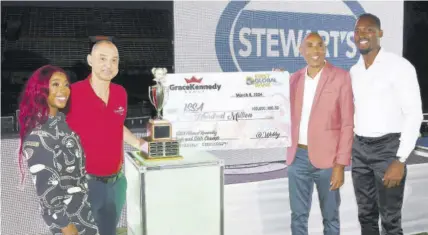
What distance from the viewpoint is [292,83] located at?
9.14 feet

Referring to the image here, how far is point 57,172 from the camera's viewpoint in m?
1.75

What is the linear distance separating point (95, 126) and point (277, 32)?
5.83 feet

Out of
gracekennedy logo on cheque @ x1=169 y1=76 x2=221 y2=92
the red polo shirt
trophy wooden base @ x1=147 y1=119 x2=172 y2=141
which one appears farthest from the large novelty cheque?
the red polo shirt

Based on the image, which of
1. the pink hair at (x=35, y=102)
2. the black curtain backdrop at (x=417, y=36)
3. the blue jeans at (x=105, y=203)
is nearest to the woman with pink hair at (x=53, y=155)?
the pink hair at (x=35, y=102)

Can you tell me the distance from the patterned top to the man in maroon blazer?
1.33 metres

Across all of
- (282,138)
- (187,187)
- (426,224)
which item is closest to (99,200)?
(187,187)

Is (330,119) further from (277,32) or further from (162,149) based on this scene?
(277,32)

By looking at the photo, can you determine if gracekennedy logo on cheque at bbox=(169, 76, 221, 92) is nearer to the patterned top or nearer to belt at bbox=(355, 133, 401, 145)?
belt at bbox=(355, 133, 401, 145)

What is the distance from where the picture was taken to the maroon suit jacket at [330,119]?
257cm

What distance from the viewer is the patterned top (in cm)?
172

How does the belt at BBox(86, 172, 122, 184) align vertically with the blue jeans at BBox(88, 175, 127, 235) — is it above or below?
above

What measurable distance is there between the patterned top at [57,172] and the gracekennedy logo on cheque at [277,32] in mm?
1745

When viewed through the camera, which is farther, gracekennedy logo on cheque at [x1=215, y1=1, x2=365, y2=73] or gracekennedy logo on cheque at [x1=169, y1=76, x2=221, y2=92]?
gracekennedy logo on cheque at [x1=215, y1=1, x2=365, y2=73]

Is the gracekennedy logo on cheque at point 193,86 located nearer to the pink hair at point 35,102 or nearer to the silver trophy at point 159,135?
the silver trophy at point 159,135
